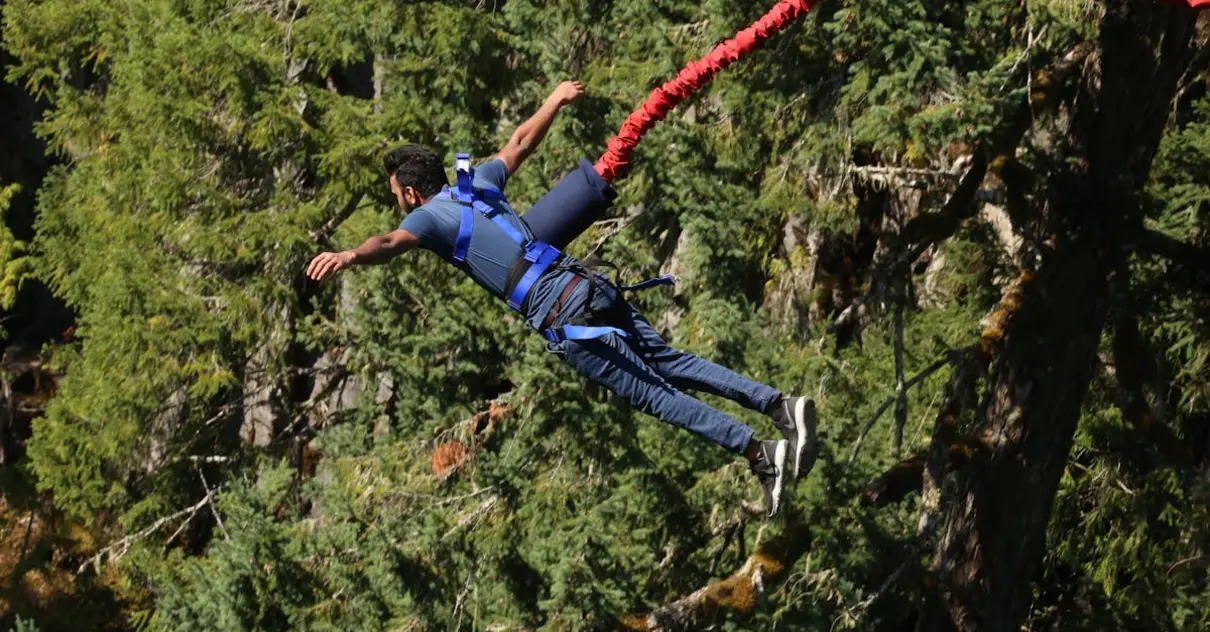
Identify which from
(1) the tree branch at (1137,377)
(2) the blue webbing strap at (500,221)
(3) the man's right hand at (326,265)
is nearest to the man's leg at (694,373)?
(2) the blue webbing strap at (500,221)

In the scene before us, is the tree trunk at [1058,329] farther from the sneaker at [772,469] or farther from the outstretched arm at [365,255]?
the outstretched arm at [365,255]

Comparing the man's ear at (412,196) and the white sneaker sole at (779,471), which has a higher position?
the man's ear at (412,196)

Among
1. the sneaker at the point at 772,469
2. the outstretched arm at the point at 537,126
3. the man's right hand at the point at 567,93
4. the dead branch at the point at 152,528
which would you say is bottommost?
the dead branch at the point at 152,528

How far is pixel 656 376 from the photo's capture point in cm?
641

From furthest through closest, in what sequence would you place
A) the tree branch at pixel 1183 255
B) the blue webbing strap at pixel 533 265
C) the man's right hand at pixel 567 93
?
the tree branch at pixel 1183 255 → the man's right hand at pixel 567 93 → the blue webbing strap at pixel 533 265

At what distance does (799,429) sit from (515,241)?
135cm

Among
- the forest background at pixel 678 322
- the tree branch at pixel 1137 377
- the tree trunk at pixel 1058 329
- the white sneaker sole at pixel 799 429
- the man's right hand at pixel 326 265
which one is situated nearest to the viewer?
the man's right hand at pixel 326 265

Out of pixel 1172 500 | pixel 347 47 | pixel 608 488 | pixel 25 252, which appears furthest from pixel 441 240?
pixel 25 252

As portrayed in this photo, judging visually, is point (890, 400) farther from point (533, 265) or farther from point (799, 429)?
point (533, 265)

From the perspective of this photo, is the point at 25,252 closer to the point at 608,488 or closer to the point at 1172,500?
the point at 608,488

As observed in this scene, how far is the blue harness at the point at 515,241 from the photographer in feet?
20.7

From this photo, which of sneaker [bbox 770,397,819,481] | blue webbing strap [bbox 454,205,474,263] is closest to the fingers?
blue webbing strap [bbox 454,205,474,263]

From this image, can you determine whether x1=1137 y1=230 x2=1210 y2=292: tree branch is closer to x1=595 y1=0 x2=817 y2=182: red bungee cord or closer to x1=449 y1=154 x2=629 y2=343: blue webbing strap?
x1=595 y1=0 x2=817 y2=182: red bungee cord

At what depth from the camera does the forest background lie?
8.70 metres
